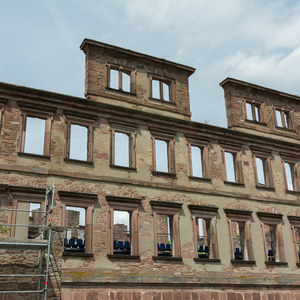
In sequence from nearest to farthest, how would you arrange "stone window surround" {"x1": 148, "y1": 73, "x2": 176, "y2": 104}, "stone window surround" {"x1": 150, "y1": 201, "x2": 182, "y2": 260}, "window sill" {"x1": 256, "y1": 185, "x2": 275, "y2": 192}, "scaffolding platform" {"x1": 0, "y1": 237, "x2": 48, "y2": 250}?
"scaffolding platform" {"x1": 0, "y1": 237, "x2": 48, "y2": 250} → "stone window surround" {"x1": 150, "y1": 201, "x2": 182, "y2": 260} → "stone window surround" {"x1": 148, "y1": 73, "x2": 176, "y2": 104} → "window sill" {"x1": 256, "y1": 185, "x2": 275, "y2": 192}

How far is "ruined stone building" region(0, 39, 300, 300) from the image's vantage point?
1692 centimetres

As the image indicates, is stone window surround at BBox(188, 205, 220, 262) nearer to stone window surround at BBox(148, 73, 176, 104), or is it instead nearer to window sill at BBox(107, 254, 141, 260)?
window sill at BBox(107, 254, 141, 260)

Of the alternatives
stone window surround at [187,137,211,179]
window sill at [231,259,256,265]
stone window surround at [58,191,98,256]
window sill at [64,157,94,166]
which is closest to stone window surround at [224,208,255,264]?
window sill at [231,259,256,265]

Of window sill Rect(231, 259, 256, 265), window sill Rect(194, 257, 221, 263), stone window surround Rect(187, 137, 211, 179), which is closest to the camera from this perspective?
window sill Rect(194, 257, 221, 263)

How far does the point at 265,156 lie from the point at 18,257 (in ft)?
44.5

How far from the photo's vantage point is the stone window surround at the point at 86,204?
17.3m

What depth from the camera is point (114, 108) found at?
64.6 ft

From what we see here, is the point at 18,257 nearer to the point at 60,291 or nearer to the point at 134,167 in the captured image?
the point at 60,291

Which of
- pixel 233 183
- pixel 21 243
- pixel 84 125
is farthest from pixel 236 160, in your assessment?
pixel 21 243

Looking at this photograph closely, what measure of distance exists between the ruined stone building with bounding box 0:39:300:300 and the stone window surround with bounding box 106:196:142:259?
4 cm

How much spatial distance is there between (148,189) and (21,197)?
17.8ft

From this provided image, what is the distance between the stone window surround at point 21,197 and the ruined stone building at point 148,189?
39mm

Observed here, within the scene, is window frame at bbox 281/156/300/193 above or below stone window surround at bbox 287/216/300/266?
above

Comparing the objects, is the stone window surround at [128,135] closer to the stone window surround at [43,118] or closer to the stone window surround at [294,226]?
the stone window surround at [43,118]
